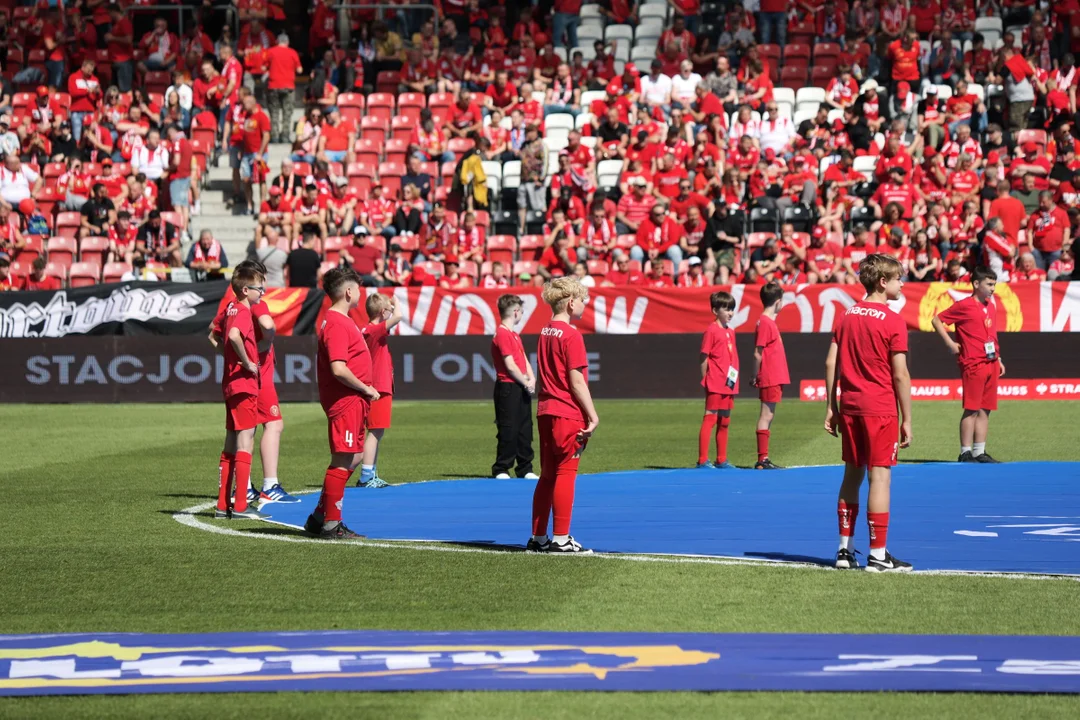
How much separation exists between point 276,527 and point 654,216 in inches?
639

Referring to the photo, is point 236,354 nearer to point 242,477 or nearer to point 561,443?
point 242,477

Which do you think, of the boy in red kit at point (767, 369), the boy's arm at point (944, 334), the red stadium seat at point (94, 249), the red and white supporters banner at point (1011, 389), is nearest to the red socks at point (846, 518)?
the boy in red kit at point (767, 369)

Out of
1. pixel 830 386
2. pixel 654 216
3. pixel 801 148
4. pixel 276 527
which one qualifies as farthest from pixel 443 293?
pixel 830 386

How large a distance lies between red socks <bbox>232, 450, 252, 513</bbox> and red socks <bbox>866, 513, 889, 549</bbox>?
495cm

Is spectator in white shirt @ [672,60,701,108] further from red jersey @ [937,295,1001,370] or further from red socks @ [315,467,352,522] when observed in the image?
red socks @ [315,467,352,522]

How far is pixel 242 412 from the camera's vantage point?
1162 cm

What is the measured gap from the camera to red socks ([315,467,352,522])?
1030cm

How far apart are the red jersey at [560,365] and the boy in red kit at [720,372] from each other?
220 inches

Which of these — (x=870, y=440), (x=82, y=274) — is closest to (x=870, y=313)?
(x=870, y=440)

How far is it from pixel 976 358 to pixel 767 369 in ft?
7.13

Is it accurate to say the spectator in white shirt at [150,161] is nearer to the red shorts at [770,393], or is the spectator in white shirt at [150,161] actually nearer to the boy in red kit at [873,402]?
the red shorts at [770,393]

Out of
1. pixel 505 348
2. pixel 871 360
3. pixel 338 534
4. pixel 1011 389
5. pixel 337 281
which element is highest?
pixel 337 281

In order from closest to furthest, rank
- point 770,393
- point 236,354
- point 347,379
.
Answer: point 347,379 → point 236,354 → point 770,393

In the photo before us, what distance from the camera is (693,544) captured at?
1034 centimetres
